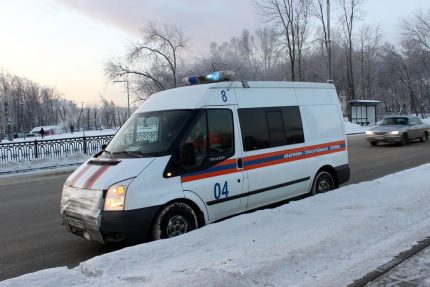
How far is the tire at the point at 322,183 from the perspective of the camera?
7.65 meters

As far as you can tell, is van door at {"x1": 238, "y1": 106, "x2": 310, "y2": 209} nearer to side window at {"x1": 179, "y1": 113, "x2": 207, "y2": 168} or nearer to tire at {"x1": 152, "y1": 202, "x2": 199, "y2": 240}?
side window at {"x1": 179, "y1": 113, "x2": 207, "y2": 168}

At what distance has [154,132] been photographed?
19.2 feet

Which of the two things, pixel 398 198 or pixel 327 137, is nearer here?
pixel 398 198

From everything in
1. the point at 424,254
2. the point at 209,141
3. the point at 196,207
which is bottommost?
the point at 424,254

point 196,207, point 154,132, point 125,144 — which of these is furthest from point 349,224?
point 125,144

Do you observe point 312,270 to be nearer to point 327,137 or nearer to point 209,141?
point 209,141

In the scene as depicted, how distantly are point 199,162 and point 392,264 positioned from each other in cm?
263

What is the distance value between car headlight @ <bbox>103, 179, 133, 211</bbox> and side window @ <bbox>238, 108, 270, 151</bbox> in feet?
6.57

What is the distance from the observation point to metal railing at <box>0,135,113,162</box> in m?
19.8

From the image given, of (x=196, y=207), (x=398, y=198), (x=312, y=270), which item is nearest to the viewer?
(x=312, y=270)

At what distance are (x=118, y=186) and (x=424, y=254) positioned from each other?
349 centimetres

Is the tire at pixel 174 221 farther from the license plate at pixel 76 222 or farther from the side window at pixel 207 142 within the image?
the license plate at pixel 76 222

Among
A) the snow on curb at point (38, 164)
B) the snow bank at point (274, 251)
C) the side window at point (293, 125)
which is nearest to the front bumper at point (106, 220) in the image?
the snow bank at point (274, 251)

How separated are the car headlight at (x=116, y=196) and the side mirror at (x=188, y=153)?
80 cm
